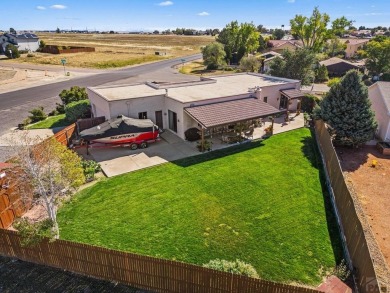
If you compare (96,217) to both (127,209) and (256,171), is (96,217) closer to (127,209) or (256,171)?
(127,209)

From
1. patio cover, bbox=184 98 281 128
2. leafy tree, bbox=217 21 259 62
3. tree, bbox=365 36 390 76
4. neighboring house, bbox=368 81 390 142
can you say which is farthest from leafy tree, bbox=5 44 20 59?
tree, bbox=365 36 390 76

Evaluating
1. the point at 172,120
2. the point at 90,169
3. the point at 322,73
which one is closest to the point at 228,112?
the point at 172,120

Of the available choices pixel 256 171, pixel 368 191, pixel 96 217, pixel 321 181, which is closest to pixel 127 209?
pixel 96 217

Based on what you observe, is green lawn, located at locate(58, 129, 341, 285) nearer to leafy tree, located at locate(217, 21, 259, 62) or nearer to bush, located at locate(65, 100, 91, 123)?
bush, located at locate(65, 100, 91, 123)

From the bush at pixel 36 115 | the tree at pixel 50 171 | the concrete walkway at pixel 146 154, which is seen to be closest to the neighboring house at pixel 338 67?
the concrete walkway at pixel 146 154

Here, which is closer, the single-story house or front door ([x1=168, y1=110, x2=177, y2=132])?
the single-story house

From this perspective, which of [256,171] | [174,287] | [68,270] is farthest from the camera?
[256,171]

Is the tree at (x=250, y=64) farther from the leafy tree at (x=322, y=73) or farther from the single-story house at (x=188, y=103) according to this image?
the single-story house at (x=188, y=103)
